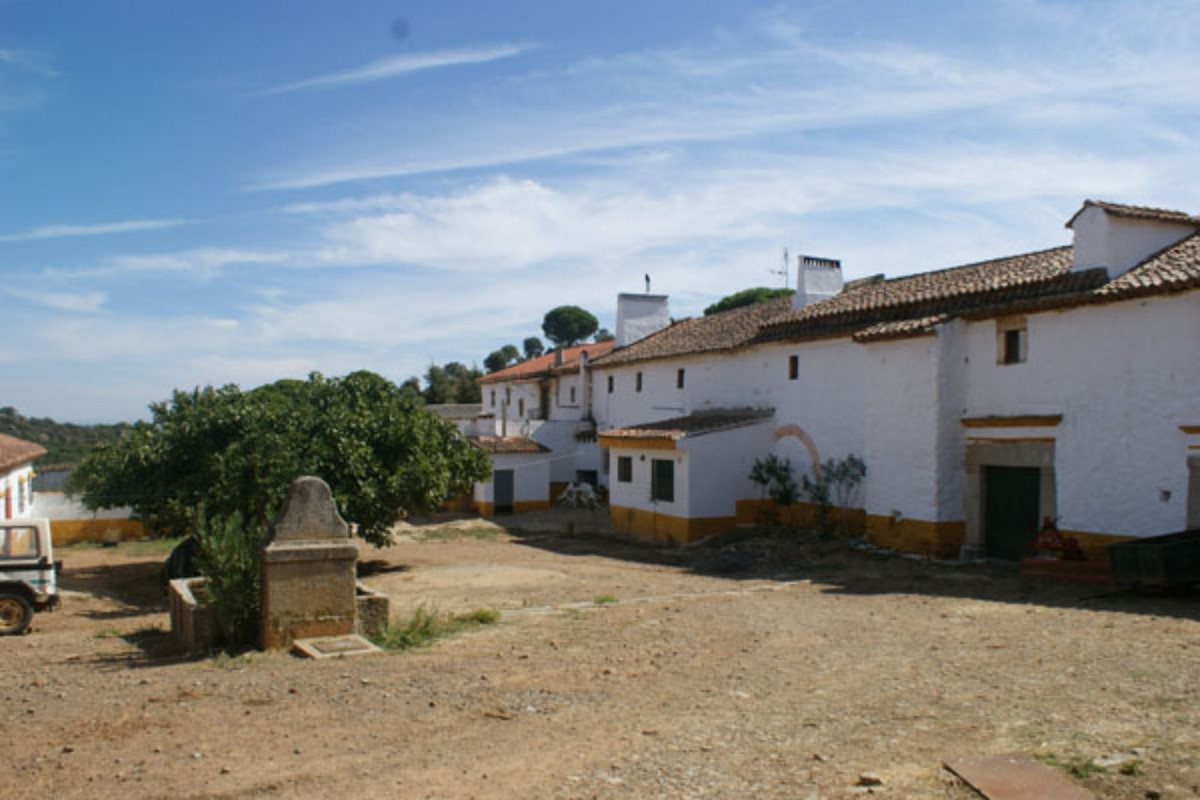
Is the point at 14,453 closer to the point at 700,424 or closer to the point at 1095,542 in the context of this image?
the point at 700,424

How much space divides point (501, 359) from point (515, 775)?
7207cm

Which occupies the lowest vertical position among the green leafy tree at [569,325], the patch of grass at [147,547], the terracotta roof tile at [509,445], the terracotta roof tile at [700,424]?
the patch of grass at [147,547]

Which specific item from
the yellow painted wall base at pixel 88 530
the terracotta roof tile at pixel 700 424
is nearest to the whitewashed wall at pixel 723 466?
the terracotta roof tile at pixel 700 424

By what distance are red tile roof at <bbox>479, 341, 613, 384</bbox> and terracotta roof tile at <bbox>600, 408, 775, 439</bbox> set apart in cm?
1034

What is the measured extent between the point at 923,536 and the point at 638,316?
1923cm

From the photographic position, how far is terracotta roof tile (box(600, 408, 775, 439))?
75.7 ft

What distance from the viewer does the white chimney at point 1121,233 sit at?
15.9m

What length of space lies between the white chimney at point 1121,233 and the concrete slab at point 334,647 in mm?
13867

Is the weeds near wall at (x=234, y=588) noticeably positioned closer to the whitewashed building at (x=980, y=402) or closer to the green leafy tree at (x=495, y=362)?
the whitewashed building at (x=980, y=402)

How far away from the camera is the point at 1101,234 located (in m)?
16.1

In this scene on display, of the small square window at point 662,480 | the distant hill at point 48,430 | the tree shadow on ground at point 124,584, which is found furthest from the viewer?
the distant hill at point 48,430

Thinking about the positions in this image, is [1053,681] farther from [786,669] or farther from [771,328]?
[771,328]

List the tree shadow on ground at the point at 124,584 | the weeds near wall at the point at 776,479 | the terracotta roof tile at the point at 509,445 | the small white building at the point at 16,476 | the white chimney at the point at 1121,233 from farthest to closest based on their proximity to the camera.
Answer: the terracotta roof tile at the point at 509,445
the small white building at the point at 16,476
the weeds near wall at the point at 776,479
the white chimney at the point at 1121,233
the tree shadow on ground at the point at 124,584

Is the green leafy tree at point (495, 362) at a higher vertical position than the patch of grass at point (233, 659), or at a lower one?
higher
